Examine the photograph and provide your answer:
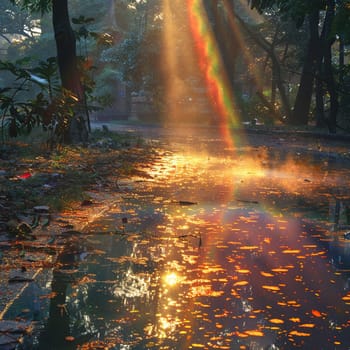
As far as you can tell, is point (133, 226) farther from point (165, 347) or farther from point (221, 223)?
point (165, 347)

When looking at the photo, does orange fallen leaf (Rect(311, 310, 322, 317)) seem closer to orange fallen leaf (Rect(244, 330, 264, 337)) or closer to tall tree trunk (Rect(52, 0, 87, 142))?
orange fallen leaf (Rect(244, 330, 264, 337))

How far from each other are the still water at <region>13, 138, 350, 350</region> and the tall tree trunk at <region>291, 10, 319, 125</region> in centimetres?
2128

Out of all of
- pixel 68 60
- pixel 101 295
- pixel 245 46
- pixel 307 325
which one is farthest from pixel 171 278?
pixel 245 46

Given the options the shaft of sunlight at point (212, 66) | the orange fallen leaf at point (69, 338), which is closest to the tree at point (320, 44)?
the shaft of sunlight at point (212, 66)

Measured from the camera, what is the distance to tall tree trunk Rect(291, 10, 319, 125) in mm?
27953

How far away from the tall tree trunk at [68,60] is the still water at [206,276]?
7014 mm

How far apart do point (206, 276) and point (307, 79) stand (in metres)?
26.0

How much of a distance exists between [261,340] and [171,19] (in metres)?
46.1

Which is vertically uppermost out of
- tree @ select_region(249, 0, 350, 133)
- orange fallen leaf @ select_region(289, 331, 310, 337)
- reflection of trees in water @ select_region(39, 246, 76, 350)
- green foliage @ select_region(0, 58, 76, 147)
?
tree @ select_region(249, 0, 350, 133)

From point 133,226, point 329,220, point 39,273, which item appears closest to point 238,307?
point 39,273

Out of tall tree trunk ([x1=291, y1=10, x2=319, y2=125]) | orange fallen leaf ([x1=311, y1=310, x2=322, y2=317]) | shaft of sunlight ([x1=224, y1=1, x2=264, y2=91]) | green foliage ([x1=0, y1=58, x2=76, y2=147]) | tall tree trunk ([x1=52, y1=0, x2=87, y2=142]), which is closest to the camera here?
orange fallen leaf ([x1=311, y1=310, x2=322, y2=317])

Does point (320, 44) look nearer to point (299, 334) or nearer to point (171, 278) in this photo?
point (171, 278)

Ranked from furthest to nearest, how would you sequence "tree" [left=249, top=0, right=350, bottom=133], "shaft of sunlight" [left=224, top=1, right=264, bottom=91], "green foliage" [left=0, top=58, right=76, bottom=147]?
"shaft of sunlight" [left=224, top=1, right=264, bottom=91] < "tree" [left=249, top=0, right=350, bottom=133] < "green foliage" [left=0, top=58, right=76, bottom=147]

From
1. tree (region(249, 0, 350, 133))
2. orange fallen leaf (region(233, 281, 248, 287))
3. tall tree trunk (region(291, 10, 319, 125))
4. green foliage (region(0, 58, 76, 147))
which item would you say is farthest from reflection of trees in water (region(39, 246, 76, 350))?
tall tree trunk (region(291, 10, 319, 125))
